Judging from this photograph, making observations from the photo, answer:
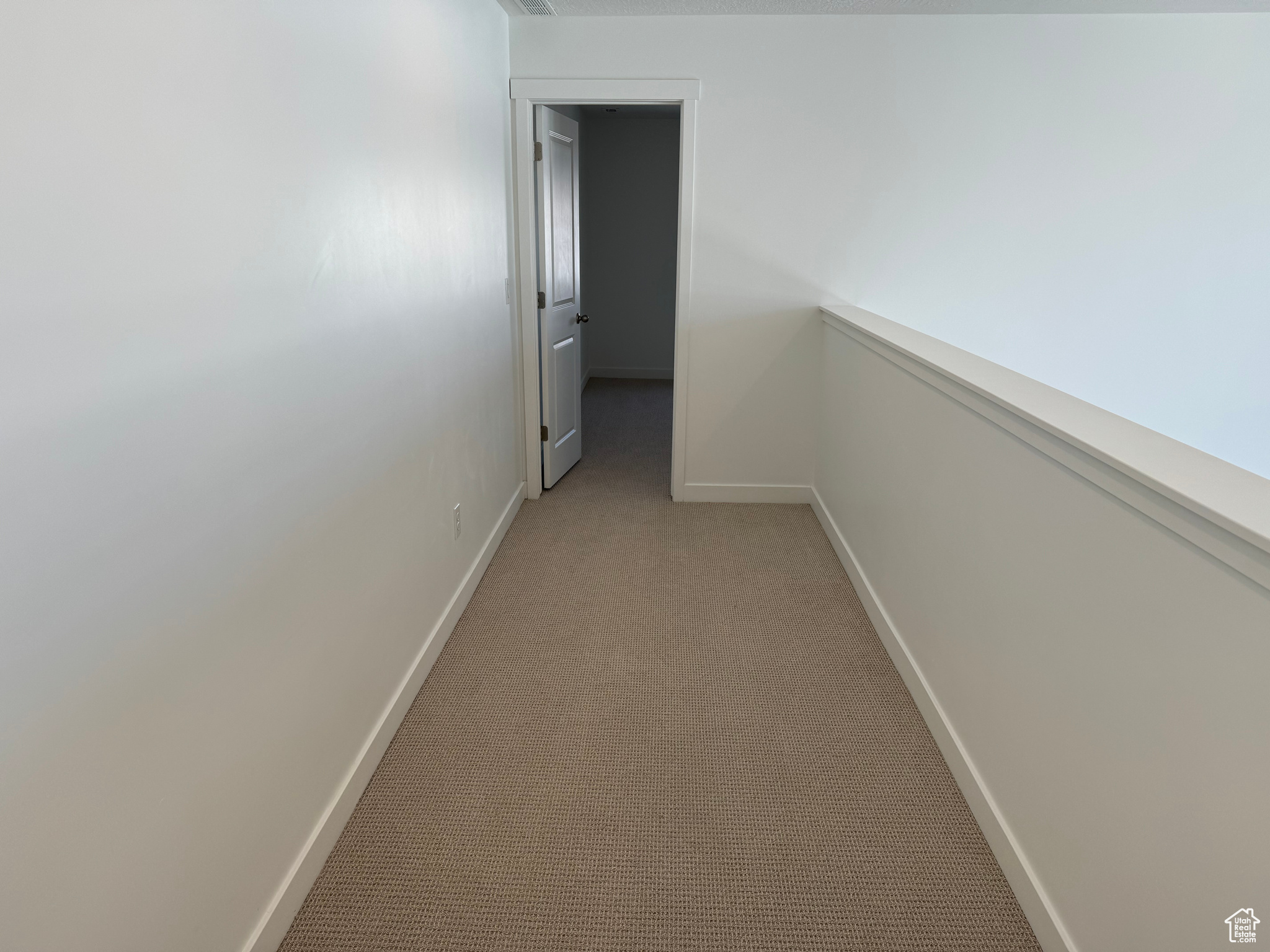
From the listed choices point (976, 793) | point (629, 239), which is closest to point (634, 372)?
point (629, 239)

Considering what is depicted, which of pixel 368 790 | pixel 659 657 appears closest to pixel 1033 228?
pixel 659 657

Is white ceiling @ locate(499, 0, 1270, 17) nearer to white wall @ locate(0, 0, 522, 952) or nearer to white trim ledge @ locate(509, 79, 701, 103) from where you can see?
white trim ledge @ locate(509, 79, 701, 103)

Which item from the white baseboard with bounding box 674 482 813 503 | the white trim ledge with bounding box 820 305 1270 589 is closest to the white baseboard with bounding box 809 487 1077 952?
the white trim ledge with bounding box 820 305 1270 589

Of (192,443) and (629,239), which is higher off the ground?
(629,239)

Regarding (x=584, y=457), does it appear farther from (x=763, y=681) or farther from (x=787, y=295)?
(x=763, y=681)

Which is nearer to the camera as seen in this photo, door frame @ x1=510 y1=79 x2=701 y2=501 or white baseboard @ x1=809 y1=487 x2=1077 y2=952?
white baseboard @ x1=809 y1=487 x2=1077 y2=952

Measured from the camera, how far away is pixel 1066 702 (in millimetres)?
1585

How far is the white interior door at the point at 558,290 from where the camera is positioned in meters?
4.02

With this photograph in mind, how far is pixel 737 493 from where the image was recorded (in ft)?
14.2

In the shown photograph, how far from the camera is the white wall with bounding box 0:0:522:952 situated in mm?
947

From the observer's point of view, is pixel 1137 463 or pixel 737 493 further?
pixel 737 493
